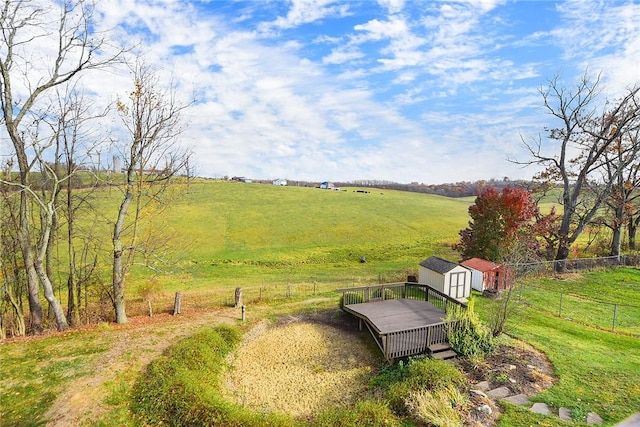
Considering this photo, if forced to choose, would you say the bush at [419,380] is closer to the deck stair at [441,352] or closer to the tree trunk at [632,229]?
the deck stair at [441,352]

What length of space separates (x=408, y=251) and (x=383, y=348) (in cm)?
2527

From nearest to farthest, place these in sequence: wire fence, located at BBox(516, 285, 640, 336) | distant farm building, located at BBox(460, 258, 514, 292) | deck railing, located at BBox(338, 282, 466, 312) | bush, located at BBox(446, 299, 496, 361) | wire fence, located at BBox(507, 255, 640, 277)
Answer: bush, located at BBox(446, 299, 496, 361) < wire fence, located at BBox(516, 285, 640, 336) < deck railing, located at BBox(338, 282, 466, 312) < distant farm building, located at BBox(460, 258, 514, 292) < wire fence, located at BBox(507, 255, 640, 277)

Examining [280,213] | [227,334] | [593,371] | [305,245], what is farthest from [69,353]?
[280,213]

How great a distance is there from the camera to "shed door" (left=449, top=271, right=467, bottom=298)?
734 inches

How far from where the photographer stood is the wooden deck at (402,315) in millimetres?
12281

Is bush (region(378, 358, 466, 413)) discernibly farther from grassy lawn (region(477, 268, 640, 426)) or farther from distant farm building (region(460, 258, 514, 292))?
distant farm building (region(460, 258, 514, 292))

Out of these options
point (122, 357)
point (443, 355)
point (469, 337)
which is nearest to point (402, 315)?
point (443, 355)

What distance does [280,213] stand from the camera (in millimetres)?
48094

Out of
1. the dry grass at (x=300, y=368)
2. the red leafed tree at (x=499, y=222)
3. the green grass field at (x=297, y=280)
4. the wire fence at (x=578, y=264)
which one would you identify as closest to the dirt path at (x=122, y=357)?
the green grass field at (x=297, y=280)

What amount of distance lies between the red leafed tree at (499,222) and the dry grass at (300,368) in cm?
1290

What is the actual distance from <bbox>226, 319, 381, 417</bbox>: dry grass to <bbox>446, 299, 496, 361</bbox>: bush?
9.55ft

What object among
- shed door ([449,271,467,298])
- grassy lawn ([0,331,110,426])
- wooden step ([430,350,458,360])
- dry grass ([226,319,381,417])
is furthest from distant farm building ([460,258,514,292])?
grassy lawn ([0,331,110,426])

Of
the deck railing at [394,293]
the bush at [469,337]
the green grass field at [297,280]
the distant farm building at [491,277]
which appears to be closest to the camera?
the green grass field at [297,280]

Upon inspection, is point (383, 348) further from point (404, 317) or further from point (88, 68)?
point (88, 68)
